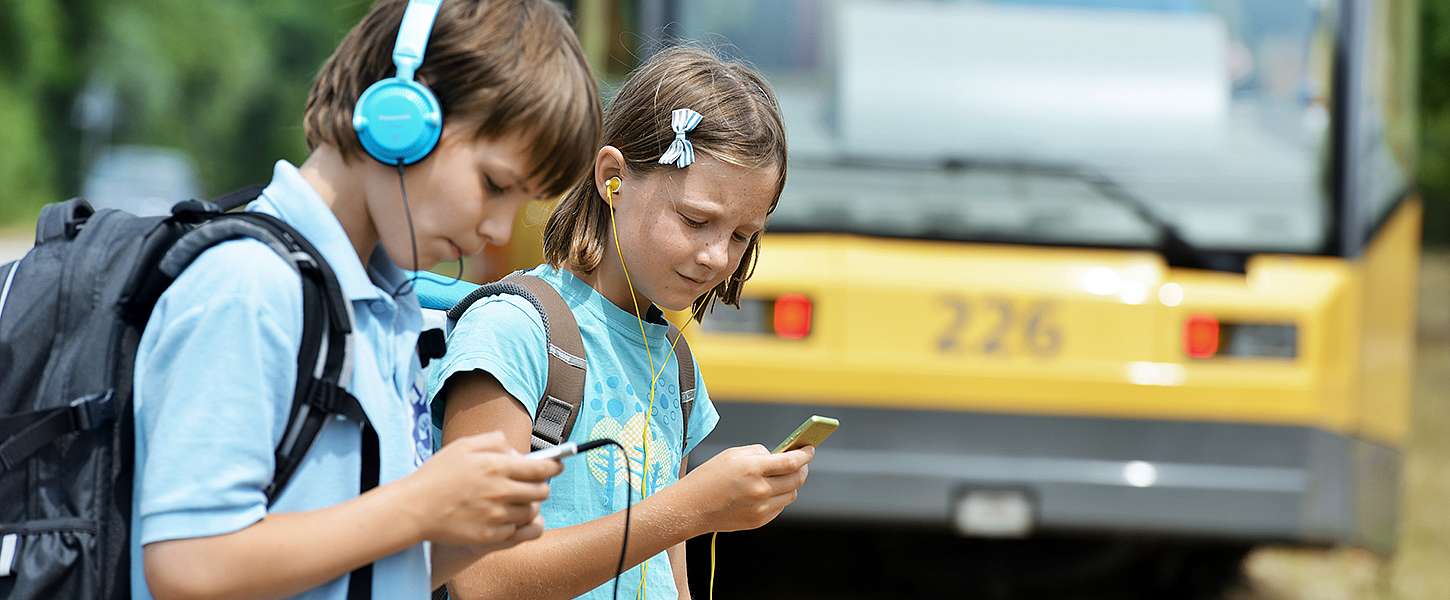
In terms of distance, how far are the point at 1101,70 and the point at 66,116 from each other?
118 ft

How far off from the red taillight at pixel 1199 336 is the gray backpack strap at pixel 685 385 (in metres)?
3.41

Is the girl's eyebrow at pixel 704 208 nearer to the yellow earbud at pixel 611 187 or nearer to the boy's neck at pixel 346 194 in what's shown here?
the yellow earbud at pixel 611 187

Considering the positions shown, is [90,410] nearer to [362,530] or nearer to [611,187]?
[362,530]

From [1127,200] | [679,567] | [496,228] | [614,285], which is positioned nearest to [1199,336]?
[1127,200]

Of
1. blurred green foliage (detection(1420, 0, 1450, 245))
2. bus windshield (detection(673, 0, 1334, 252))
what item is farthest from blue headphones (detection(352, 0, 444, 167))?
blurred green foliage (detection(1420, 0, 1450, 245))

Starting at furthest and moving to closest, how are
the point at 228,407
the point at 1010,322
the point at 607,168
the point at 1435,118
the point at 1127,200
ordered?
1. the point at 1435,118
2. the point at 1127,200
3. the point at 1010,322
4. the point at 607,168
5. the point at 228,407

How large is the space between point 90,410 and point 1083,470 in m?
4.26

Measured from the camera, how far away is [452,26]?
64.3 inches

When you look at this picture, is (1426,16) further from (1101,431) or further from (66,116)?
(66,116)

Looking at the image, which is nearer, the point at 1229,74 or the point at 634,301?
the point at 634,301

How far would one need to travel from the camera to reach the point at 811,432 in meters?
1.95

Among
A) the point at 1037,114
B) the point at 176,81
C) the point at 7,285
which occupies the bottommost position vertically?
the point at 7,285

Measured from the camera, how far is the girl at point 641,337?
1930mm

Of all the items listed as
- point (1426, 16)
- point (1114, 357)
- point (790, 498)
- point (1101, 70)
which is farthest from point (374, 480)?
point (1426, 16)
